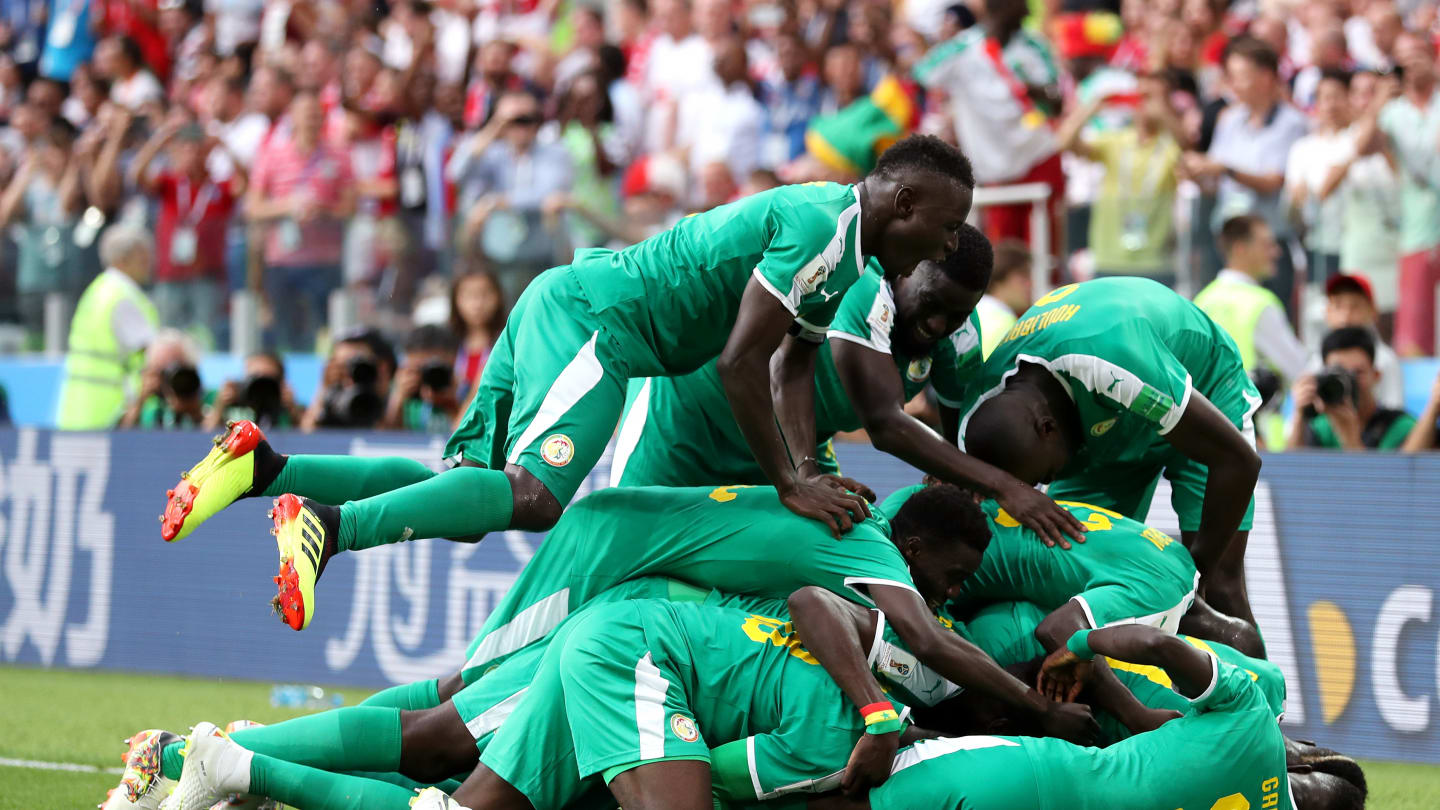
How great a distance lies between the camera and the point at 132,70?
1499 centimetres

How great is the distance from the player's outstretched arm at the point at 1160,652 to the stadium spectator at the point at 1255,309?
403 cm

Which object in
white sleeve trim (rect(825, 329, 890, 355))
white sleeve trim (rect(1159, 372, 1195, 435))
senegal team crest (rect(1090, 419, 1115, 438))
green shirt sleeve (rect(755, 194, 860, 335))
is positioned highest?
green shirt sleeve (rect(755, 194, 860, 335))

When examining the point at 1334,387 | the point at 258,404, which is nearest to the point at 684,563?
the point at 1334,387

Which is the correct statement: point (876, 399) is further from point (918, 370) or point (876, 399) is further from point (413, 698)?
point (413, 698)

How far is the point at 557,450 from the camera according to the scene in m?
5.05

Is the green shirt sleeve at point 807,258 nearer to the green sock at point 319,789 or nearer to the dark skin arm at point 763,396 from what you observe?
the dark skin arm at point 763,396

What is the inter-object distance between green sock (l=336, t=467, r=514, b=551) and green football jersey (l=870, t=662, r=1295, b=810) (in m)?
1.33

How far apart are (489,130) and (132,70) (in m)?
4.96

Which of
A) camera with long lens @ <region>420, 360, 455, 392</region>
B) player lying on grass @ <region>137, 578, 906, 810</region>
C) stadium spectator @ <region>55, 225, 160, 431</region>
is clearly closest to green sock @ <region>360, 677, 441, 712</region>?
player lying on grass @ <region>137, 578, 906, 810</region>

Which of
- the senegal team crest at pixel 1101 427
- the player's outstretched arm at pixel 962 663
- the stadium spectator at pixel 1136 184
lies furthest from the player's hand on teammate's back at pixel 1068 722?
the stadium spectator at pixel 1136 184

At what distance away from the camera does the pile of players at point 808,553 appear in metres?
4.55

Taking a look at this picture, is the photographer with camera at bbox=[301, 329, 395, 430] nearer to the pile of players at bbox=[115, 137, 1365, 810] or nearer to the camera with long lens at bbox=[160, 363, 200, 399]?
the camera with long lens at bbox=[160, 363, 200, 399]

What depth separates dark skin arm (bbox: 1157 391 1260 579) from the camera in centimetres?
553

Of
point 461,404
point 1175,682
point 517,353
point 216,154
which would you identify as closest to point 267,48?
point 216,154
